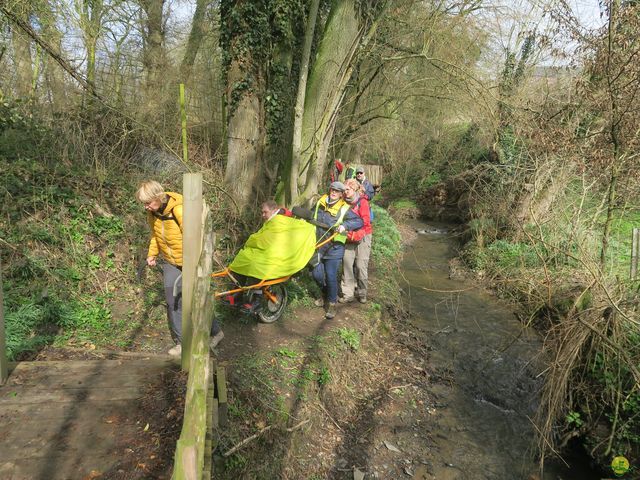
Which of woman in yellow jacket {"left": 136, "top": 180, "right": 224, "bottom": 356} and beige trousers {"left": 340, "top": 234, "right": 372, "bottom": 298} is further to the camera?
beige trousers {"left": 340, "top": 234, "right": 372, "bottom": 298}

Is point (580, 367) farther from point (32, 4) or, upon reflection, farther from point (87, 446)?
point (32, 4)

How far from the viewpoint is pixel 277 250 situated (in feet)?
18.2

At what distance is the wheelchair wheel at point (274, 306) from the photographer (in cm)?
612

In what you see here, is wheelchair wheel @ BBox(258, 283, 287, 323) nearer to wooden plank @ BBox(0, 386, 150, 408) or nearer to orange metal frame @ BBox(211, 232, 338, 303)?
orange metal frame @ BBox(211, 232, 338, 303)

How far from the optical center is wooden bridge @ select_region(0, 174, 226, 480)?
2.30 m

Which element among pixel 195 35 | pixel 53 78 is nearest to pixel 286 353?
pixel 53 78

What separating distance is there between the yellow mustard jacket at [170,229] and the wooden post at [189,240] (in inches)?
43.7

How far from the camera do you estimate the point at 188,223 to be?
316 cm

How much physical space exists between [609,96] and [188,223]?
203 inches

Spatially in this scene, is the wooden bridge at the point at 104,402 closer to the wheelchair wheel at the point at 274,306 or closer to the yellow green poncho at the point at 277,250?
the yellow green poncho at the point at 277,250

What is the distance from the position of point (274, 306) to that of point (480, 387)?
3.47 meters

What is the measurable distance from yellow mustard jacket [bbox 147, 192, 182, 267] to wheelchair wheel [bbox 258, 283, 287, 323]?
1.88 meters

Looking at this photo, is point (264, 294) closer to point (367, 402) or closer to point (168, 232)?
point (168, 232)

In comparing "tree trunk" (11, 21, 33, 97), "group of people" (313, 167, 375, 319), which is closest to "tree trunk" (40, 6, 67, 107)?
"tree trunk" (11, 21, 33, 97)
